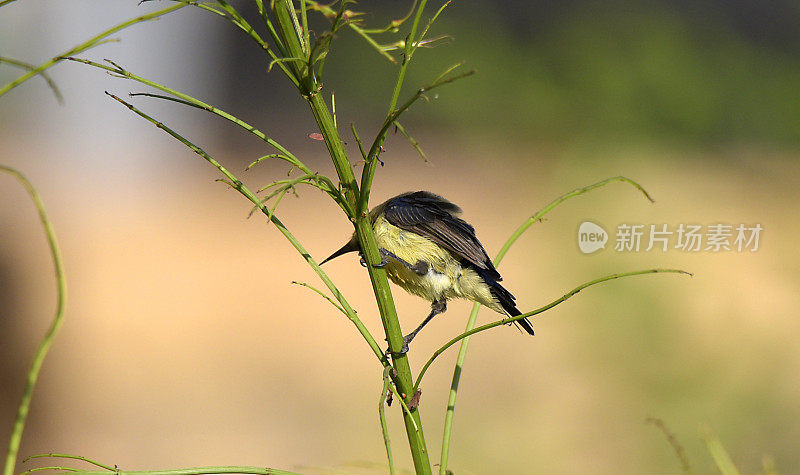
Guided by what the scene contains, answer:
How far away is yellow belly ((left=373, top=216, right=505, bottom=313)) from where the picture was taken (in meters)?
1.16

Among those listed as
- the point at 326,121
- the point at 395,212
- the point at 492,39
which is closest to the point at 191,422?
the point at 395,212

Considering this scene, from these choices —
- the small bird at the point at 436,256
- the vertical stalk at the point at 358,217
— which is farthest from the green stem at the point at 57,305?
the small bird at the point at 436,256

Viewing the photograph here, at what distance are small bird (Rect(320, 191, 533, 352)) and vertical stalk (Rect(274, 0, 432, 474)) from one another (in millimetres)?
458

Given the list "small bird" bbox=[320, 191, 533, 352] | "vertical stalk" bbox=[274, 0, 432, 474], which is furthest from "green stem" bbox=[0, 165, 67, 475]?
"small bird" bbox=[320, 191, 533, 352]

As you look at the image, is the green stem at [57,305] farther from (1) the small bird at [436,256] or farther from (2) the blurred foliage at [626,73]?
(2) the blurred foliage at [626,73]

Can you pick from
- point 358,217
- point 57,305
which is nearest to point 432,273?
point 358,217

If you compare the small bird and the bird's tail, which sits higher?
the small bird

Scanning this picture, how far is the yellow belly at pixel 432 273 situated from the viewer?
1163mm

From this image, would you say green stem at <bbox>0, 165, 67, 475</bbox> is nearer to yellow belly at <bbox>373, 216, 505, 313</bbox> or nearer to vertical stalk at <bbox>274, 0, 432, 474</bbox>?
vertical stalk at <bbox>274, 0, 432, 474</bbox>

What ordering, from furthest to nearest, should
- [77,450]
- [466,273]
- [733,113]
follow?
[733,113], [77,450], [466,273]

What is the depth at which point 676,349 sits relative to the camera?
330cm

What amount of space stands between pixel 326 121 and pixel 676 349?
9.69ft

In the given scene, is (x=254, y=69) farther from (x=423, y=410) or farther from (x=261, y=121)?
(x=423, y=410)

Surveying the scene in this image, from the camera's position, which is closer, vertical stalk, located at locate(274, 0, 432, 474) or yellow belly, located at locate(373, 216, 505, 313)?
vertical stalk, located at locate(274, 0, 432, 474)
